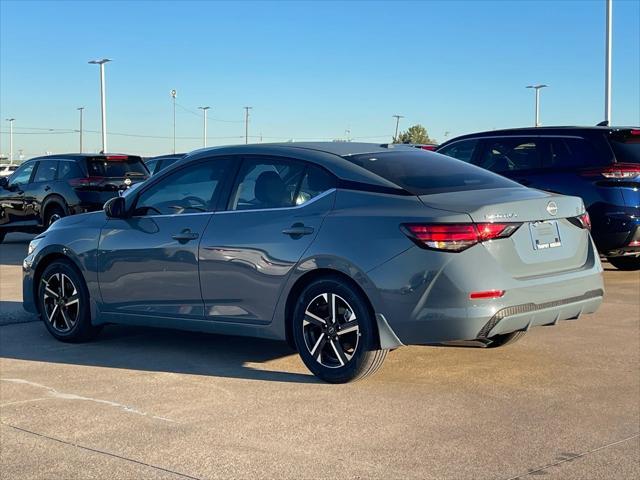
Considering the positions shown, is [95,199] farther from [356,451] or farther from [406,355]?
[356,451]

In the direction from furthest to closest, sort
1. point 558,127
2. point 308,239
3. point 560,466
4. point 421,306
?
1. point 558,127
2. point 308,239
3. point 421,306
4. point 560,466

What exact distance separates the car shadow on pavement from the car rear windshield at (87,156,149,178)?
26.2 feet

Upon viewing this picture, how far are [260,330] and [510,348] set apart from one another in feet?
6.70

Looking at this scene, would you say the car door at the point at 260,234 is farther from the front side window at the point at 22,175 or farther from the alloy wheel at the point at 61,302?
the front side window at the point at 22,175

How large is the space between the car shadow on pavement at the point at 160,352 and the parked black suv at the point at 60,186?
7.68m

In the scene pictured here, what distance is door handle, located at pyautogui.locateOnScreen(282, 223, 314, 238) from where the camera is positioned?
5.63 meters

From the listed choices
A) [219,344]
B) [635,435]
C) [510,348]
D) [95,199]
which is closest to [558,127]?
[510,348]

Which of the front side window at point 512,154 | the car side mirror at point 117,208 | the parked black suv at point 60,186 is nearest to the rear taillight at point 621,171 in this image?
the front side window at point 512,154

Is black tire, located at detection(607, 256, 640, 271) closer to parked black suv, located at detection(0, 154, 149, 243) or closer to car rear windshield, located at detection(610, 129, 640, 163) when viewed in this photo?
car rear windshield, located at detection(610, 129, 640, 163)

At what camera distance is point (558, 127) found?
9.99 m

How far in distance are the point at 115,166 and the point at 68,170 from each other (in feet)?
2.79

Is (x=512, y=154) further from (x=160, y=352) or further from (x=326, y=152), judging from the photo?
(x=160, y=352)

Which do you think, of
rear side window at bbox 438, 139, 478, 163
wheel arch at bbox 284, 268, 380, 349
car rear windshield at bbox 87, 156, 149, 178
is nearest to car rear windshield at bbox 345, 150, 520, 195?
wheel arch at bbox 284, 268, 380, 349

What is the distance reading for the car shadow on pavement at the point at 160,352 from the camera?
20.2 ft
